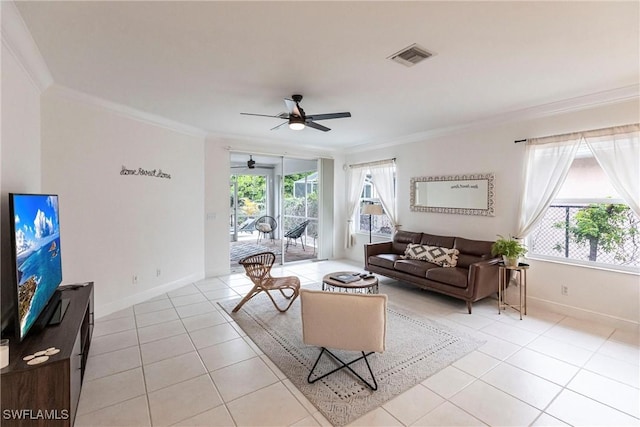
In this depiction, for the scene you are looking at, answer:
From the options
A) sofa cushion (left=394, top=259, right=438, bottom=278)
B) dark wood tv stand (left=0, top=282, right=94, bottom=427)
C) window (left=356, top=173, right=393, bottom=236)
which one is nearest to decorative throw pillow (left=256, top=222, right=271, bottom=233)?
window (left=356, top=173, right=393, bottom=236)

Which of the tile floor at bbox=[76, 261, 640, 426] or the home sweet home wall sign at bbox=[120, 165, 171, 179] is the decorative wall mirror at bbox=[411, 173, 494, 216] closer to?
the tile floor at bbox=[76, 261, 640, 426]

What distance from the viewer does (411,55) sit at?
2484mm

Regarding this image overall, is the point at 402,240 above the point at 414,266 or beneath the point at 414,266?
above

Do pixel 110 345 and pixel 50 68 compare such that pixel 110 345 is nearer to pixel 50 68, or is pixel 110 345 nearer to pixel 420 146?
pixel 50 68

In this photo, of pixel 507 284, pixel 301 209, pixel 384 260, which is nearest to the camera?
pixel 507 284

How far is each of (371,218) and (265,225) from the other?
3479 millimetres

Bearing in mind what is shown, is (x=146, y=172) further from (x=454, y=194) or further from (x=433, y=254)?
(x=454, y=194)

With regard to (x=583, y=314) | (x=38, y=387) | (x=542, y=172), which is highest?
(x=542, y=172)

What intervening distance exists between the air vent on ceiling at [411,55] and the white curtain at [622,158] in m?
2.51

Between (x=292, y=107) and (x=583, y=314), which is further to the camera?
(x=583, y=314)

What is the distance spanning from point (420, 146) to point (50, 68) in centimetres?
507

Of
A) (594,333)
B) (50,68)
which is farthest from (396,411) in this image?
(50,68)

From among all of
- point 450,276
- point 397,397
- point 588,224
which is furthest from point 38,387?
point 588,224

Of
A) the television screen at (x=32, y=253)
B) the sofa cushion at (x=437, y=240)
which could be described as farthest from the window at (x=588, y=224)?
the television screen at (x=32, y=253)
